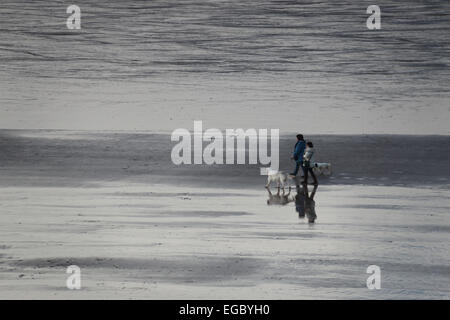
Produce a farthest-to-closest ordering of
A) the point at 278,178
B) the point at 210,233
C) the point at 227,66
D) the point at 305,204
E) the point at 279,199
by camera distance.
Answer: the point at 227,66
the point at 278,178
the point at 279,199
the point at 305,204
the point at 210,233

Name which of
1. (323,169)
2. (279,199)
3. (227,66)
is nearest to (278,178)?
(279,199)

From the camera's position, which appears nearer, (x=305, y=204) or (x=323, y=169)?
(x=305, y=204)

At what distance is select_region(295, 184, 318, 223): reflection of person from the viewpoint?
14.8m

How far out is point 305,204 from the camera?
16016mm

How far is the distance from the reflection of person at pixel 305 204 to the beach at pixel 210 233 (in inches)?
6.7

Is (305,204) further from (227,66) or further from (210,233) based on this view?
(227,66)

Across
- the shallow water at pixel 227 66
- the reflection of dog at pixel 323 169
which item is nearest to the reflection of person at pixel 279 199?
the reflection of dog at pixel 323 169

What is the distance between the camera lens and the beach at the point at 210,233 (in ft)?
33.6

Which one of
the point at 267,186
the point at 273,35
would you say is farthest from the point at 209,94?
the point at 267,186

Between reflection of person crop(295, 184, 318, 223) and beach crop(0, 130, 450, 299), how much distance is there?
17 centimetres

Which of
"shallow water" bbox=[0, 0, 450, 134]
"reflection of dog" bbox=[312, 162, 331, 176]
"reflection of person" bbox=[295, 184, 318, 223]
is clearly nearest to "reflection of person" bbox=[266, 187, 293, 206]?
"reflection of person" bbox=[295, 184, 318, 223]

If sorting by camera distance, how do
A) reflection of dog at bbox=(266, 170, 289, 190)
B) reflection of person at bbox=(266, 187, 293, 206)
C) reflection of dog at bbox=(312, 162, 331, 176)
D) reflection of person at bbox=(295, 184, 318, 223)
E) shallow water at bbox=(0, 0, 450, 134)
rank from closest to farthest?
reflection of person at bbox=(295, 184, 318, 223) → reflection of person at bbox=(266, 187, 293, 206) → reflection of dog at bbox=(266, 170, 289, 190) → reflection of dog at bbox=(312, 162, 331, 176) → shallow water at bbox=(0, 0, 450, 134)

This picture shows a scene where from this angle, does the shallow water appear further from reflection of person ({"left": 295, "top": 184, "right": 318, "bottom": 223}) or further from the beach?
reflection of person ({"left": 295, "top": 184, "right": 318, "bottom": 223})

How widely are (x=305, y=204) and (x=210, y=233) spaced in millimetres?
3238
